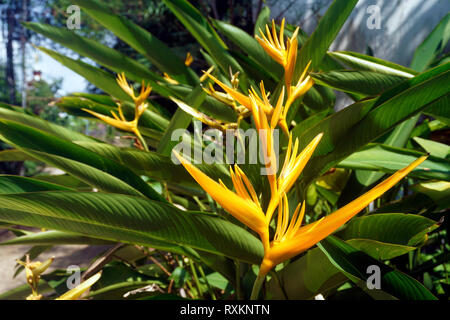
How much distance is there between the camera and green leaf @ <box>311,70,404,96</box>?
511mm

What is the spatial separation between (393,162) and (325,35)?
22 centimetres

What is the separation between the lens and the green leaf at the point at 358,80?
511 mm

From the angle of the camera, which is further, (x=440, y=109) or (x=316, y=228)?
(x=440, y=109)

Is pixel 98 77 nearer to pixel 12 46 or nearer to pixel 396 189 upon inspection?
pixel 396 189

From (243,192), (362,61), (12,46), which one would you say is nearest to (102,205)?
(243,192)

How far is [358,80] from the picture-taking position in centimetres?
53

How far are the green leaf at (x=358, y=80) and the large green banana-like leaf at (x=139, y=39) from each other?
1.69 ft

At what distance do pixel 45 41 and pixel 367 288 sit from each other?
16.4 feet

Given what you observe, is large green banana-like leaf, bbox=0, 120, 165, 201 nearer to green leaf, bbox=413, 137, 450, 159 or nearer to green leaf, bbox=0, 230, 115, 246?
green leaf, bbox=0, 230, 115, 246

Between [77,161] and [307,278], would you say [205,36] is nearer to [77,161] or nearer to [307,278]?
[77,161]

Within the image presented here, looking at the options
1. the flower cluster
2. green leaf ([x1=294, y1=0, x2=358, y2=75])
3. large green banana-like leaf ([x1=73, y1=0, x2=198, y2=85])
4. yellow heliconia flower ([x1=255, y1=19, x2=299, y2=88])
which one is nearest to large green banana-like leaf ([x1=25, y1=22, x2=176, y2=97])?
large green banana-like leaf ([x1=73, y1=0, x2=198, y2=85])

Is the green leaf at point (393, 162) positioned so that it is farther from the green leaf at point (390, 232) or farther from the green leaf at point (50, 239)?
the green leaf at point (50, 239)

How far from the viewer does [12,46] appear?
13.4 ft

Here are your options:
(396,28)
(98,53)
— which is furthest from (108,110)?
(396,28)
